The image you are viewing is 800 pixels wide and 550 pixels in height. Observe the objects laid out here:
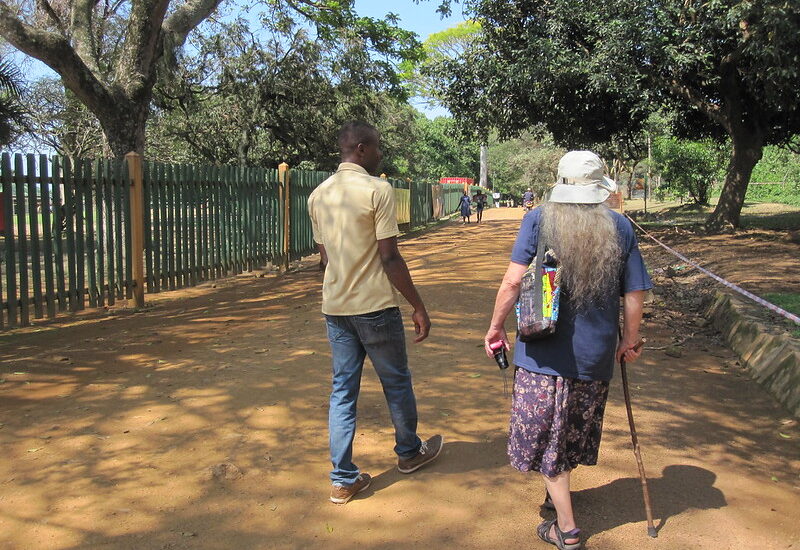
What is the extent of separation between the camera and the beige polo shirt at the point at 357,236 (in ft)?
10.1

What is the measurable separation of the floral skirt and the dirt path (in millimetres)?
407

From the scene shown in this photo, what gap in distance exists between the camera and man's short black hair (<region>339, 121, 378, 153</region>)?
317cm

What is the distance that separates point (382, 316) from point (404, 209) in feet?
64.1

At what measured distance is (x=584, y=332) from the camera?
2.72 m

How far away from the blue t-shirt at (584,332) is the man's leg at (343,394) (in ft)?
2.81

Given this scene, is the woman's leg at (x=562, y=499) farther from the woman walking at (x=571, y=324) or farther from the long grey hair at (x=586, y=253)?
the long grey hair at (x=586, y=253)

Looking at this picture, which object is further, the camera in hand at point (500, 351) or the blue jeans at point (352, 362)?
the blue jeans at point (352, 362)

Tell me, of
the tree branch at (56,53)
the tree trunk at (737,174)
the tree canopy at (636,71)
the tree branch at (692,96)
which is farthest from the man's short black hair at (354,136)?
the tree trunk at (737,174)

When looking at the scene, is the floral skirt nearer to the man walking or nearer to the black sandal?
the black sandal

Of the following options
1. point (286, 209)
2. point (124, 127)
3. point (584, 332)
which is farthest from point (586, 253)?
point (124, 127)

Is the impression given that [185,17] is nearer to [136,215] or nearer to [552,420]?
[136,215]

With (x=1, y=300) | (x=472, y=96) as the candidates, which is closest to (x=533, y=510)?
(x=1, y=300)

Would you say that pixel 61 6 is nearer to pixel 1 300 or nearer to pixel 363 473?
pixel 1 300

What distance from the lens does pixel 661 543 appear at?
113 inches
